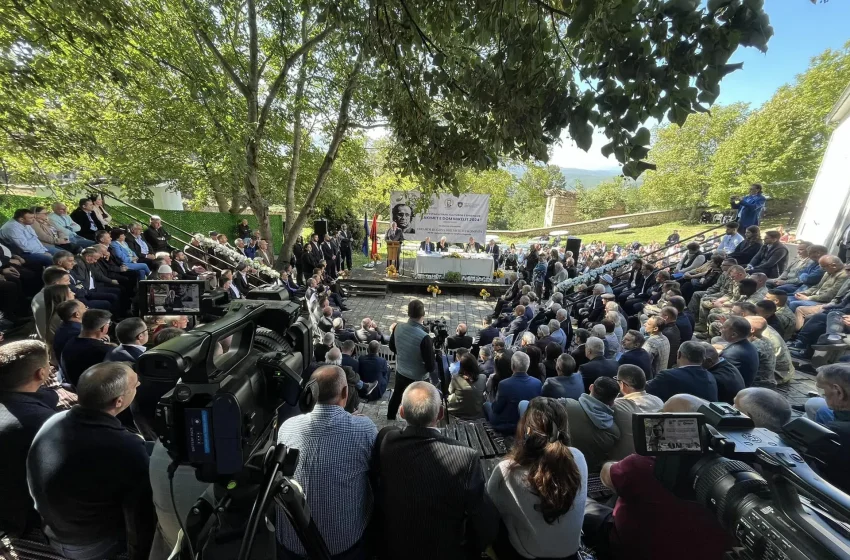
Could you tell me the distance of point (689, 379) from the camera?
3.27 meters

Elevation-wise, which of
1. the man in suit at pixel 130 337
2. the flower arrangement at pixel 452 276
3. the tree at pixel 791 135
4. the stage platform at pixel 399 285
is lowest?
the stage platform at pixel 399 285

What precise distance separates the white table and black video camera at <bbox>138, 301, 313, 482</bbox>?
13753 millimetres

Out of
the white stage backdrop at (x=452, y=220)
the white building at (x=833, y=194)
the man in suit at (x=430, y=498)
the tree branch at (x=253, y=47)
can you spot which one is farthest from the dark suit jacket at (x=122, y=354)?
the white building at (x=833, y=194)

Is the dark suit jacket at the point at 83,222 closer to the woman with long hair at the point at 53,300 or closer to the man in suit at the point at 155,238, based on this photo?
the man in suit at the point at 155,238

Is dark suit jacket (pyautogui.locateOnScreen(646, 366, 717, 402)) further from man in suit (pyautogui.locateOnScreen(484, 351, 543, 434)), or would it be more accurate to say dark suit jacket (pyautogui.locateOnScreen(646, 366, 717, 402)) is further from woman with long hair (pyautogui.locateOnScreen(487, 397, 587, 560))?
woman with long hair (pyautogui.locateOnScreen(487, 397, 587, 560))

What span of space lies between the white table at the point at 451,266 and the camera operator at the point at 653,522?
43.4ft

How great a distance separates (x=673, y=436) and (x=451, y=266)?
13804mm

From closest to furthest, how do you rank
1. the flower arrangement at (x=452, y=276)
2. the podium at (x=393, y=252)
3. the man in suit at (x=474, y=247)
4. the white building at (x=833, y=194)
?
the white building at (x=833, y=194) < the flower arrangement at (x=452, y=276) < the podium at (x=393, y=252) < the man in suit at (x=474, y=247)

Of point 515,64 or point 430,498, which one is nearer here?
point 430,498

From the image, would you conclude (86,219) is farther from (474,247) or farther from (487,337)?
(474,247)

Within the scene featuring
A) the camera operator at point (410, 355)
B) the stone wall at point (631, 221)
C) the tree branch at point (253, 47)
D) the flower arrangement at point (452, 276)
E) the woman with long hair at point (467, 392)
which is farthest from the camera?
the stone wall at point (631, 221)

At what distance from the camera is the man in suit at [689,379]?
10.7 feet

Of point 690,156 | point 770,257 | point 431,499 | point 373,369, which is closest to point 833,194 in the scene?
point 770,257

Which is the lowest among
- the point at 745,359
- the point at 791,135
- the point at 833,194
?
the point at 745,359
